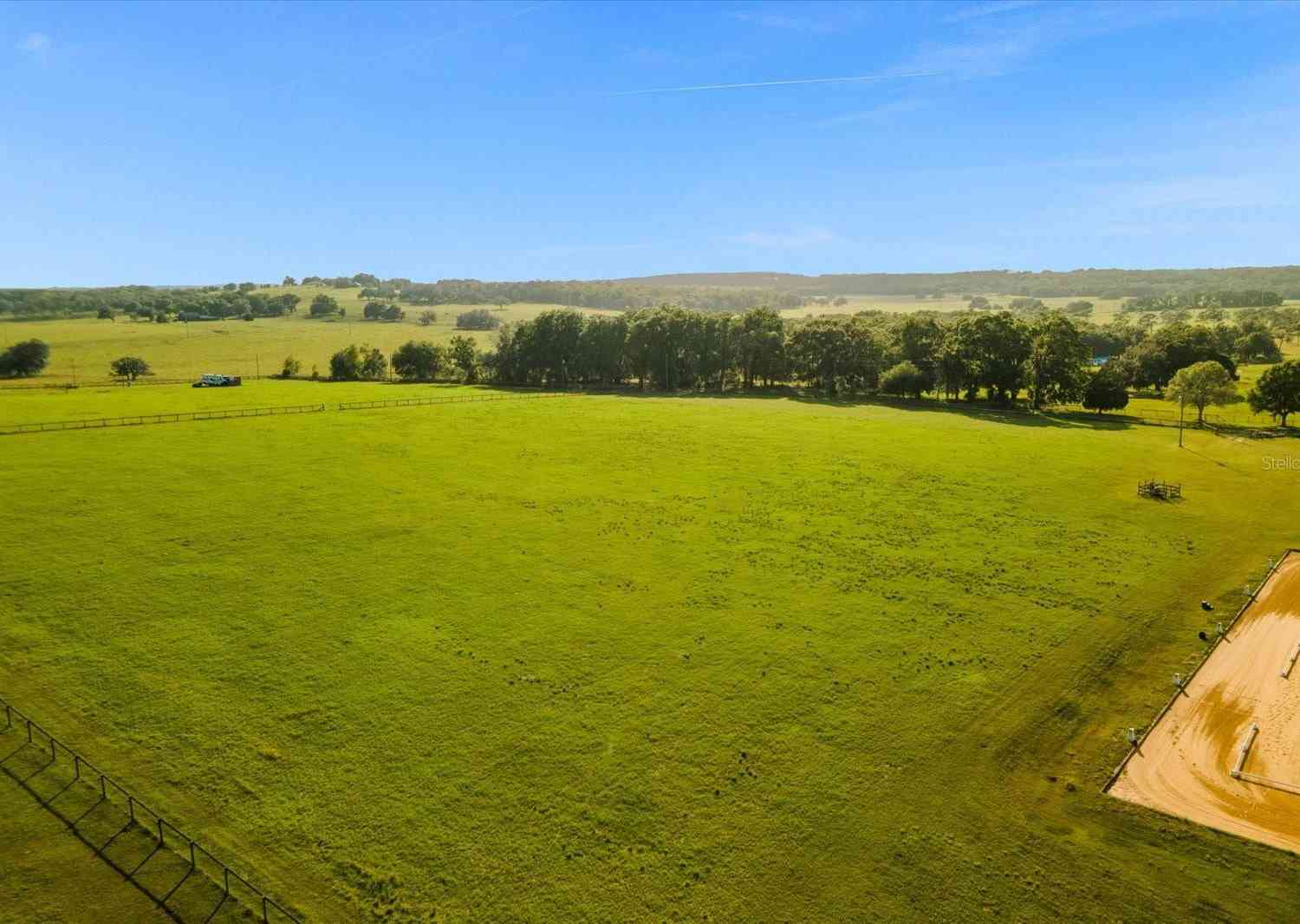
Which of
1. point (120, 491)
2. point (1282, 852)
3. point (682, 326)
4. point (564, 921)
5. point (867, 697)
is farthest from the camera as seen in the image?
point (682, 326)

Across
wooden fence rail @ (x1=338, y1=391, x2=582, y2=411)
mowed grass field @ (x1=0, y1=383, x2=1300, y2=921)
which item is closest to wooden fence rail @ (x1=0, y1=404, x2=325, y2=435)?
wooden fence rail @ (x1=338, y1=391, x2=582, y2=411)

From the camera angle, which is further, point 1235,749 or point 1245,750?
point 1235,749

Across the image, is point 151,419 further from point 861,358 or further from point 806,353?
point 861,358

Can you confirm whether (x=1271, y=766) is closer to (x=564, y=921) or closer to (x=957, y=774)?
(x=957, y=774)

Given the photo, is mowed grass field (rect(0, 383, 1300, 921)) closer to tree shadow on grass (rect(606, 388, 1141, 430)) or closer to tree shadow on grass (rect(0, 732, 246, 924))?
tree shadow on grass (rect(0, 732, 246, 924))

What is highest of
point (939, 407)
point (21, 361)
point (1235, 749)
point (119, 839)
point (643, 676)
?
point (21, 361)

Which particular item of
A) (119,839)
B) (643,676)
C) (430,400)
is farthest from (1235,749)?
(430,400)

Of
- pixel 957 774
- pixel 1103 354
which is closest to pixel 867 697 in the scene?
pixel 957 774
